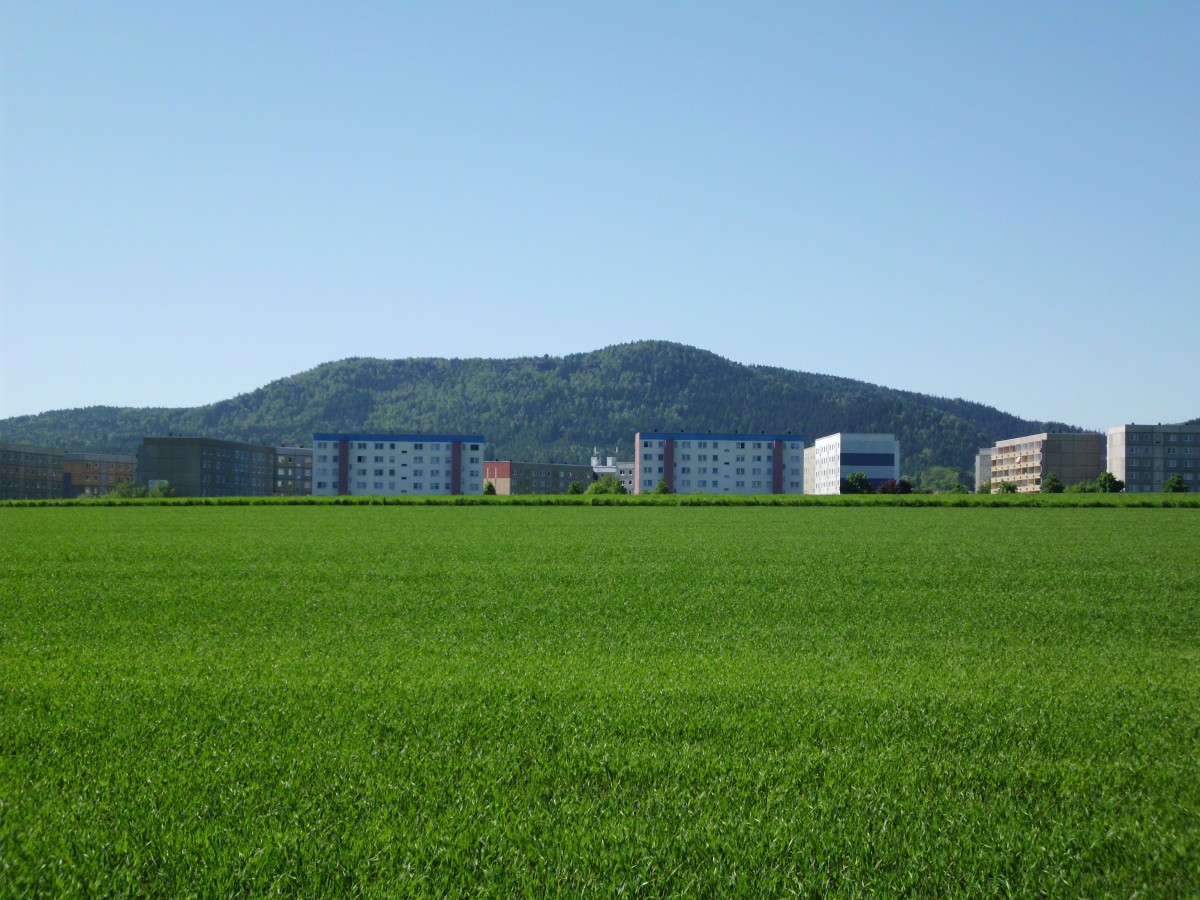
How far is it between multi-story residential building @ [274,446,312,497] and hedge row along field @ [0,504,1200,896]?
7131 inches

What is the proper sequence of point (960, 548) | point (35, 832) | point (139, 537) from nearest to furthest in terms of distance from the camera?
1. point (35, 832)
2. point (960, 548)
3. point (139, 537)

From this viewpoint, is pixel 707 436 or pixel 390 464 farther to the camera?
pixel 707 436

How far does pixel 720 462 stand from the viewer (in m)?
142

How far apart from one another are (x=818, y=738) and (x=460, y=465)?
5206 inches

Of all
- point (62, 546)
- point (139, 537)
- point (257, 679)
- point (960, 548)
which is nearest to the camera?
point (257, 679)

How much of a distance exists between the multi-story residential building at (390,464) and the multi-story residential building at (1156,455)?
11224 cm

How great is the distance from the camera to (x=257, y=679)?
8039mm

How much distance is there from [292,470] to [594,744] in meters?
193

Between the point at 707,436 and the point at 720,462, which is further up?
the point at 707,436

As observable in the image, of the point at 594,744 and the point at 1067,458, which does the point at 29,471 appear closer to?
the point at 594,744

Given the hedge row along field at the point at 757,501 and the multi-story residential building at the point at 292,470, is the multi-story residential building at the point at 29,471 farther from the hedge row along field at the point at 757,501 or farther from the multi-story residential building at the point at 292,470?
the hedge row along field at the point at 757,501

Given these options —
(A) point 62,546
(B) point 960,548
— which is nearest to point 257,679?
(A) point 62,546

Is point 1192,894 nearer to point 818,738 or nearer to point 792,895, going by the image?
point 792,895

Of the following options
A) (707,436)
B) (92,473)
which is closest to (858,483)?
(707,436)
